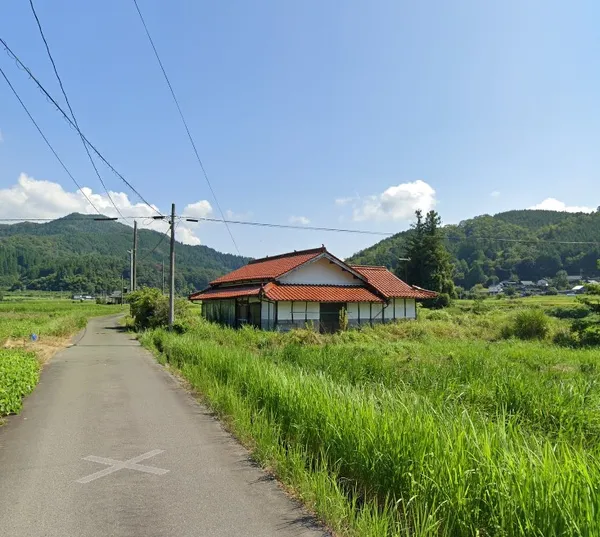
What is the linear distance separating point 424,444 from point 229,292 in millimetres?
26077

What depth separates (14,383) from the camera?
8984mm

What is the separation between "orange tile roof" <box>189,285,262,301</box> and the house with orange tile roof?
0.02m

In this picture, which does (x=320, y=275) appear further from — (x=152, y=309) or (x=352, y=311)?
(x=152, y=309)

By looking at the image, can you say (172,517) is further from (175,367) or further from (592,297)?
(592,297)

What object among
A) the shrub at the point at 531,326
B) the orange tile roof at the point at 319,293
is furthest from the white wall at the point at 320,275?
the shrub at the point at 531,326

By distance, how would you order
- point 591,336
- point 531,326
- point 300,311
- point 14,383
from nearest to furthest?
point 14,383, point 591,336, point 531,326, point 300,311

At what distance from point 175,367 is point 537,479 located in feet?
41.9

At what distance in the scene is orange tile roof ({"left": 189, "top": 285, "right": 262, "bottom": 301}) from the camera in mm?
25984

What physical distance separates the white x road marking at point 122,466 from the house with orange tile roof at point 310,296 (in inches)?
703

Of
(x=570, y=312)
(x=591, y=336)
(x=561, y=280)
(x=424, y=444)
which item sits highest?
(x=561, y=280)

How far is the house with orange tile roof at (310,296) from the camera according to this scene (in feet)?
83.2

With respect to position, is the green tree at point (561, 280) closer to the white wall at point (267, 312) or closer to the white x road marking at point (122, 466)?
the white wall at point (267, 312)

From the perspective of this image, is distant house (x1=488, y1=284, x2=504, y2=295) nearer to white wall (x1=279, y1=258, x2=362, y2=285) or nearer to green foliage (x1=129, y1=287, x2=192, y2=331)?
white wall (x1=279, y1=258, x2=362, y2=285)

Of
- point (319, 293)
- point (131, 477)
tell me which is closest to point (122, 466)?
point (131, 477)
